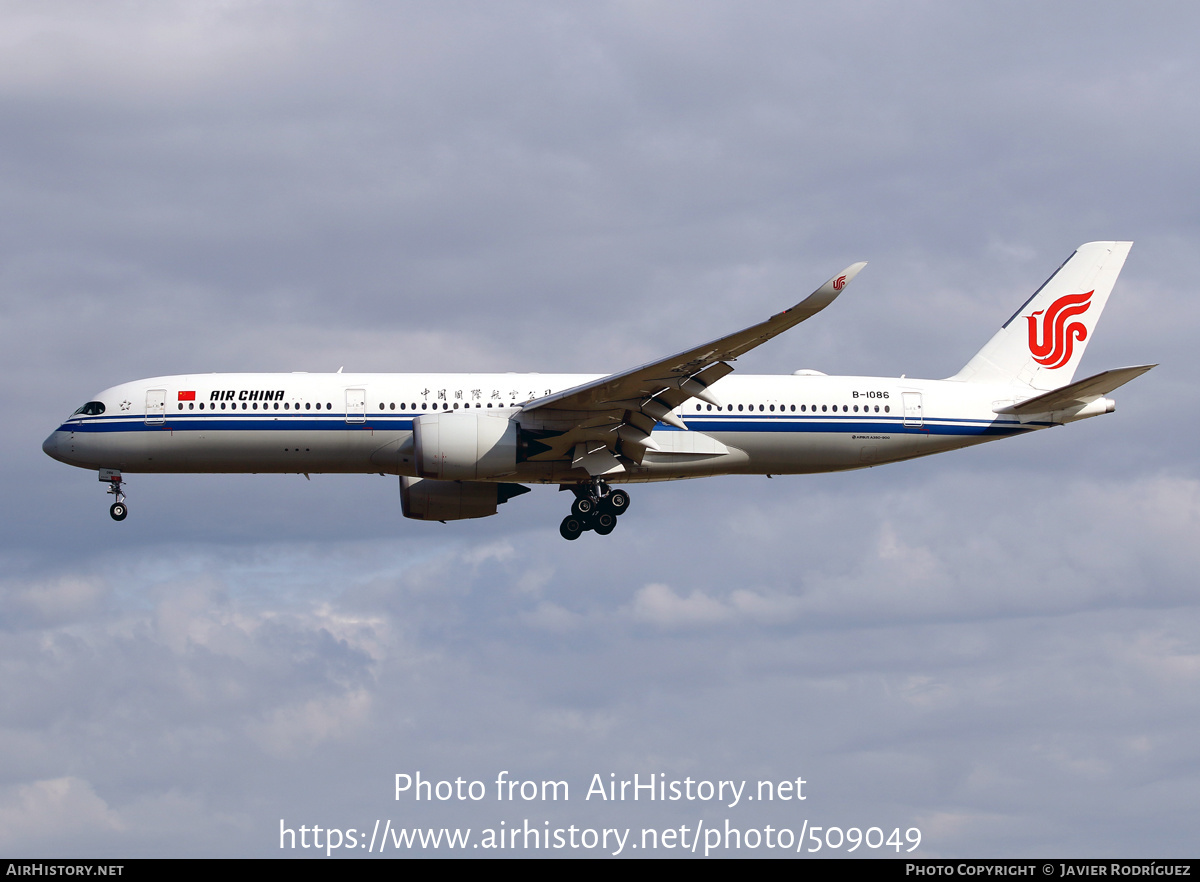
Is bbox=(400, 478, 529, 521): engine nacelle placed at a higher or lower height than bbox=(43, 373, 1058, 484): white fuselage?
lower

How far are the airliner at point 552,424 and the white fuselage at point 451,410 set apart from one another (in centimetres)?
4

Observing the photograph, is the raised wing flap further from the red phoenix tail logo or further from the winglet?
the red phoenix tail logo

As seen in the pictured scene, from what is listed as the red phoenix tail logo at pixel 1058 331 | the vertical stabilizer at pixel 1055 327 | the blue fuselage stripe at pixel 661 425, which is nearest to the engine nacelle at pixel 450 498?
the blue fuselage stripe at pixel 661 425

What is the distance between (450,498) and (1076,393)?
18.4 meters

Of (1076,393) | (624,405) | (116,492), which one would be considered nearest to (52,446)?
(116,492)

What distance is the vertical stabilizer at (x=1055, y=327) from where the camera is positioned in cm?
4450

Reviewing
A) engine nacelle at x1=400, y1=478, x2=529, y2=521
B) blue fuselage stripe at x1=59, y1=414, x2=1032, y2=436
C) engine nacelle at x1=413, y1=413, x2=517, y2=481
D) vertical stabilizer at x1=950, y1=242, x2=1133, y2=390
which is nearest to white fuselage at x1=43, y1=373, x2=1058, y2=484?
blue fuselage stripe at x1=59, y1=414, x2=1032, y2=436

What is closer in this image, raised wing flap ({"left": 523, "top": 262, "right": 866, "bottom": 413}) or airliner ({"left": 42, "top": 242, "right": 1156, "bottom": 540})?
raised wing flap ({"left": 523, "top": 262, "right": 866, "bottom": 413})

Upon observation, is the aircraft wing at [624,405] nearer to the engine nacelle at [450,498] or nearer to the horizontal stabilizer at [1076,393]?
the engine nacelle at [450,498]

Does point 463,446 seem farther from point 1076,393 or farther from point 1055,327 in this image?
point 1055,327

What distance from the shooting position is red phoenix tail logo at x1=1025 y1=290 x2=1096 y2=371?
45000mm

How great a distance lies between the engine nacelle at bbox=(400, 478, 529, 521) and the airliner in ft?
0.43

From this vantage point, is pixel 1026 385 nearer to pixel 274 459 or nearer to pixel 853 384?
pixel 853 384

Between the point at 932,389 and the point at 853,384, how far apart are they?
2.47 meters
